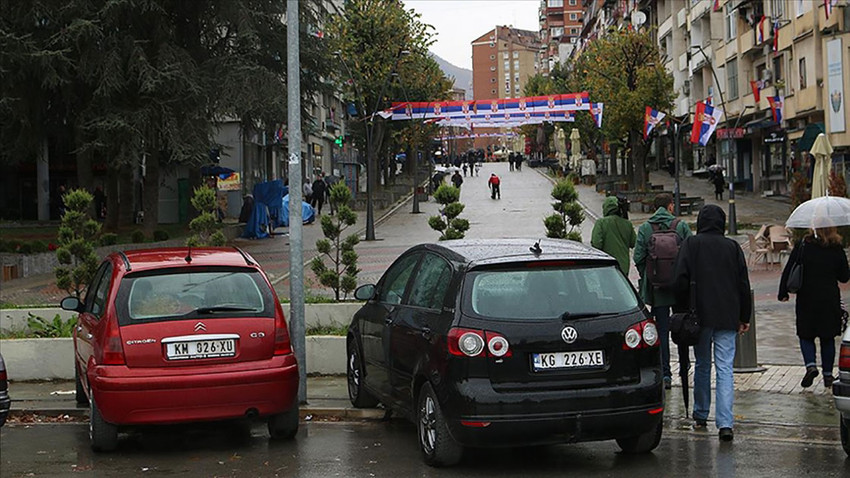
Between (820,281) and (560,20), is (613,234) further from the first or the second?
(560,20)

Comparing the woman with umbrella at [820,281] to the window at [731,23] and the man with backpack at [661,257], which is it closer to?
the man with backpack at [661,257]

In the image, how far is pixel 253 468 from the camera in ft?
26.0

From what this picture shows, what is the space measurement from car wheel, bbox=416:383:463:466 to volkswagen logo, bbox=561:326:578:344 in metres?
0.97

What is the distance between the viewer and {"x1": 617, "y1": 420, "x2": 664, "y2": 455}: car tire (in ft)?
26.1

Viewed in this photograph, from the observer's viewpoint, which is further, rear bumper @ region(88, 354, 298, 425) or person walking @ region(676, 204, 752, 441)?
person walking @ region(676, 204, 752, 441)

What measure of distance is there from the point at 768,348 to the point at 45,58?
23681 mm

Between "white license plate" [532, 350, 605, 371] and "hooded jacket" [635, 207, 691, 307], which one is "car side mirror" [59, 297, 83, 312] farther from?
"hooded jacket" [635, 207, 691, 307]

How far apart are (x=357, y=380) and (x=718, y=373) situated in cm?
325

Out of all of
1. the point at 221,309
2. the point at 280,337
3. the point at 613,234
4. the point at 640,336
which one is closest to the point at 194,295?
the point at 221,309

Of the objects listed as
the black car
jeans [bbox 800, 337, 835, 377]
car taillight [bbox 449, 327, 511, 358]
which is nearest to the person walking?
the black car

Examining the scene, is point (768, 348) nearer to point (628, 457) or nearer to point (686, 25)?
point (628, 457)

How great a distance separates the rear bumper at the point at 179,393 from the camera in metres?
8.07

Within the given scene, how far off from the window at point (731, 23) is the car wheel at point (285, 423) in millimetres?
50436

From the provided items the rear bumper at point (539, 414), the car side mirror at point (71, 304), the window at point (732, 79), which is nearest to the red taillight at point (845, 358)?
the rear bumper at point (539, 414)
